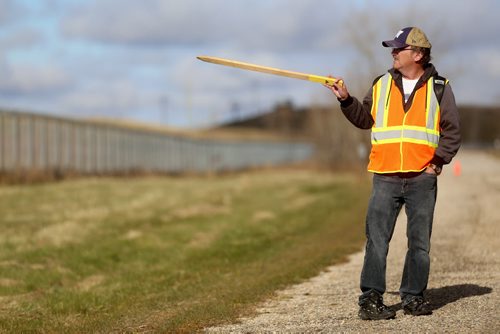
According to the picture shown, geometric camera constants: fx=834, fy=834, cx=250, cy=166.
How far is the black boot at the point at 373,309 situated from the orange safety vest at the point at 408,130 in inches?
44.4

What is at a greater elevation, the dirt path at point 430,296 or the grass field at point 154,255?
the dirt path at point 430,296

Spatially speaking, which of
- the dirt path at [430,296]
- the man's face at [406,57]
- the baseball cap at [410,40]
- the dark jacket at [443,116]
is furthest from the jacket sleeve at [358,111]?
the dirt path at [430,296]

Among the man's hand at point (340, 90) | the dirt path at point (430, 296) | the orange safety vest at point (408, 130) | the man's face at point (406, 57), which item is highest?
the man's face at point (406, 57)

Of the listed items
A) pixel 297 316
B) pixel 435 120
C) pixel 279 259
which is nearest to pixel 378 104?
pixel 435 120

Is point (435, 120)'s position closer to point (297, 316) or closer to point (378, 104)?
point (378, 104)

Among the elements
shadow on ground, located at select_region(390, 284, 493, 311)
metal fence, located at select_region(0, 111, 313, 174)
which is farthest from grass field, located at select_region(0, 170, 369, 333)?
metal fence, located at select_region(0, 111, 313, 174)

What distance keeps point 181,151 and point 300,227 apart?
47.2 metres

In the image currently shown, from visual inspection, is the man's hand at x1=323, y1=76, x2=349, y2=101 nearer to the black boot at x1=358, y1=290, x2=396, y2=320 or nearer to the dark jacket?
the dark jacket

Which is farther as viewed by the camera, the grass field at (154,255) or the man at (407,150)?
the grass field at (154,255)

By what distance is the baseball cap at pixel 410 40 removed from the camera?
736 centimetres

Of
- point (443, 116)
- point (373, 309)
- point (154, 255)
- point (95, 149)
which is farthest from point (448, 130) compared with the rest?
point (95, 149)

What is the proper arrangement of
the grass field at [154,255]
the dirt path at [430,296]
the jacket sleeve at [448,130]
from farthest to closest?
the grass field at [154,255] → the jacket sleeve at [448,130] → the dirt path at [430,296]

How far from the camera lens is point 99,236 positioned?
18.4m

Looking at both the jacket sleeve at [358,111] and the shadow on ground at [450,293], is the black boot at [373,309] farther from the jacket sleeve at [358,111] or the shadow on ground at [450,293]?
the jacket sleeve at [358,111]
